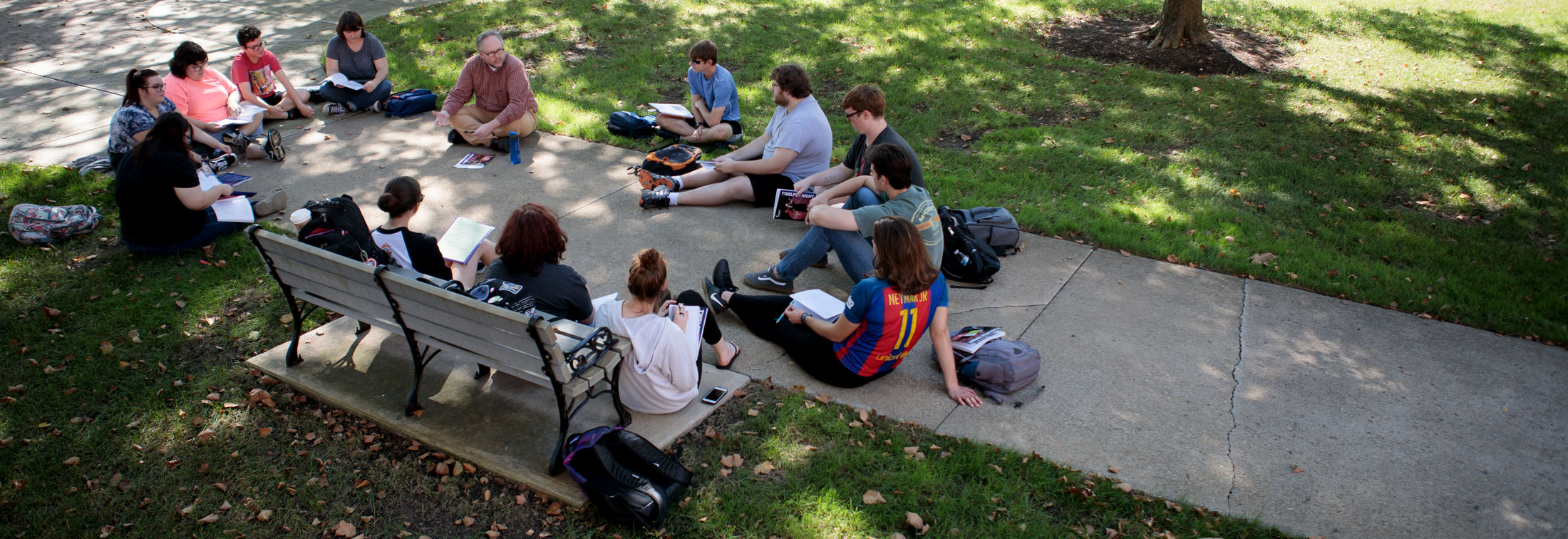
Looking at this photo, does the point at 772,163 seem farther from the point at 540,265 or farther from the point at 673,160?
the point at 540,265

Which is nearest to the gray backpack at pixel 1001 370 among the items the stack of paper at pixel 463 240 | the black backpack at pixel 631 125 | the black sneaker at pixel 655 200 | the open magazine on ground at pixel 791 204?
the open magazine on ground at pixel 791 204

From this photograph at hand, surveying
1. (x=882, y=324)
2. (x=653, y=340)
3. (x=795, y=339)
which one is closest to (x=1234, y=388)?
(x=882, y=324)

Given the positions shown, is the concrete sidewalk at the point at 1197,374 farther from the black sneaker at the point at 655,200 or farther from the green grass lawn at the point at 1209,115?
the green grass lawn at the point at 1209,115

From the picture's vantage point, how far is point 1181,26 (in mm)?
11258

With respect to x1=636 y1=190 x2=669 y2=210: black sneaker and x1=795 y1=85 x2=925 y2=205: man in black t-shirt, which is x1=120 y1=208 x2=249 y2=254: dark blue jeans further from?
x1=795 y1=85 x2=925 y2=205: man in black t-shirt

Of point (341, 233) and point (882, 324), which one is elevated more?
point (341, 233)

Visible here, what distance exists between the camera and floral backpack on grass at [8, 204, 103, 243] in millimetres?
6098

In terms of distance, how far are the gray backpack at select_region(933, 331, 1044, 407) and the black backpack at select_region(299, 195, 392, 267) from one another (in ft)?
11.2

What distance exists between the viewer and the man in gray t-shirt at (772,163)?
664cm

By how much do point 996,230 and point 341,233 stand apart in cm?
443

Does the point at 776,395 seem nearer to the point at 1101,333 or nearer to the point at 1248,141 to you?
the point at 1101,333

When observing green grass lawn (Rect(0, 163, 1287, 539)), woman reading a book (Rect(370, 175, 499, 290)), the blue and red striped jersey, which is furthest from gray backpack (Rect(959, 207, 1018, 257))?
woman reading a book (Rect(370, 175, 499, 290))

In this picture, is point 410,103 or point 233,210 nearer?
point 233,210

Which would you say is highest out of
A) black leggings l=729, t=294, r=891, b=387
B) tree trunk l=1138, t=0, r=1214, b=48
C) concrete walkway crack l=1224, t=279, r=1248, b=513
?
tree trunk l=1138, t=0, r=1214, b=48
